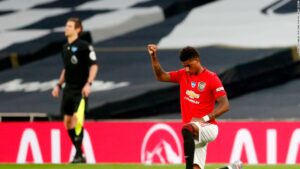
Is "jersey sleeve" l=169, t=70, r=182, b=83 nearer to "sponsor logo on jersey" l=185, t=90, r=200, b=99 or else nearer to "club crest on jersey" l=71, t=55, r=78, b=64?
"sponsor logo on jersey" l=185, t=90, r=200, b=99

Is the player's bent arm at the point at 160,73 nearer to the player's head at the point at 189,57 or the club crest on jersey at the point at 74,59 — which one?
the player's head at the point at 189,57

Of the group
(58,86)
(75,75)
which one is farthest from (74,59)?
(58,86)

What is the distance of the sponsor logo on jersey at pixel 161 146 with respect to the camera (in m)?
12.7

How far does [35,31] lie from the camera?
18.9m

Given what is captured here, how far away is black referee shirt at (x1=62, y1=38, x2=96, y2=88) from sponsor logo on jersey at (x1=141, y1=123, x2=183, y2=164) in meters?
1.69

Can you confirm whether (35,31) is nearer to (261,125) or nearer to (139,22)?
(139,22)

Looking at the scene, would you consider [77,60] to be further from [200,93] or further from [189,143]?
[189,143]

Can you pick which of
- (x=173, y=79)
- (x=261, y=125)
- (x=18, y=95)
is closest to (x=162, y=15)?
(x=18, y=95)

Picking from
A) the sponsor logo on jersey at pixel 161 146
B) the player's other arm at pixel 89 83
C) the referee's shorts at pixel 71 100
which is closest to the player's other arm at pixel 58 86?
the referee's shorts at pixel 71 100

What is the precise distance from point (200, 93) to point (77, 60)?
3433mm

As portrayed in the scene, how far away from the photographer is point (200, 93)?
27.0ft

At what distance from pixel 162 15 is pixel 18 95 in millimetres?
3586

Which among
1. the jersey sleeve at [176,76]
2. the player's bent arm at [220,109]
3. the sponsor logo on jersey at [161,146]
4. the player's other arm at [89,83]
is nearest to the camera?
the player's bent arm at [220,109]

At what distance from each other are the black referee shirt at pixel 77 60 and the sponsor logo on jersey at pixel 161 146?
1694 mm
